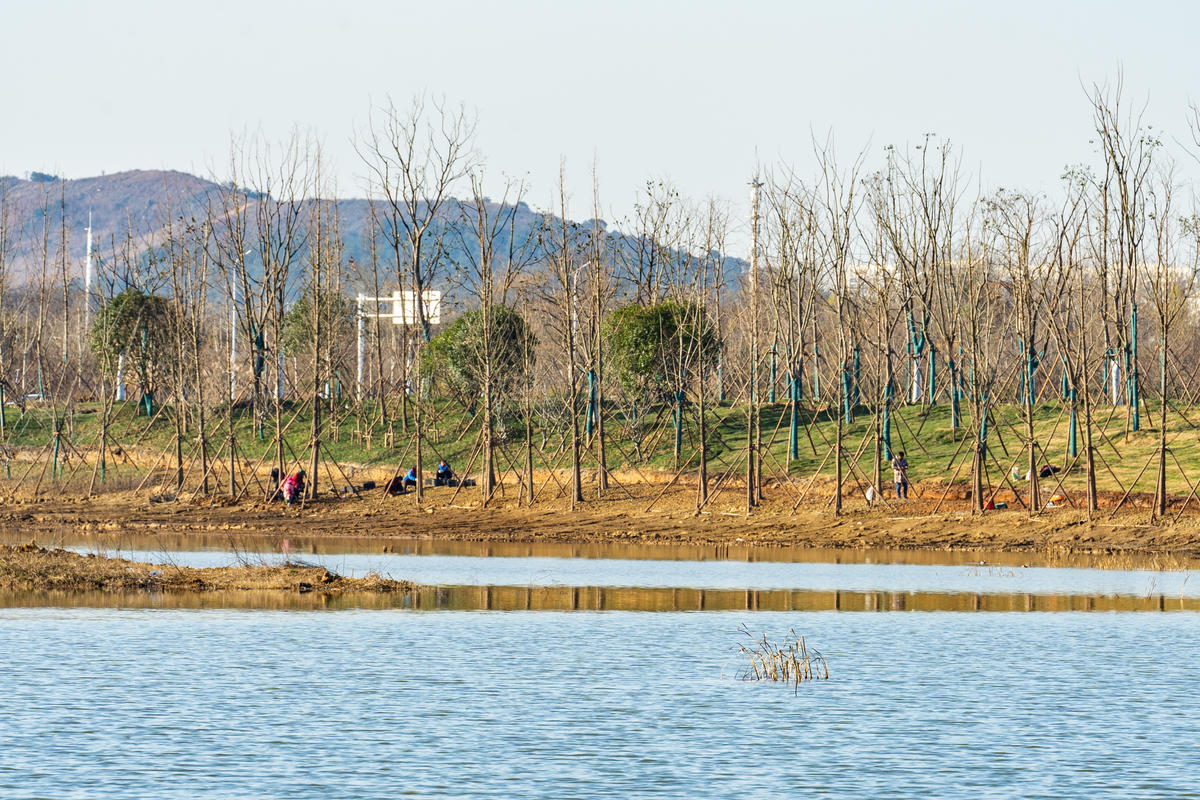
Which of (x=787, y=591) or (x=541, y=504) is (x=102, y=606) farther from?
(x=541, y=504)

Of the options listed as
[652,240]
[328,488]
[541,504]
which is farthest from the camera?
[652,240]

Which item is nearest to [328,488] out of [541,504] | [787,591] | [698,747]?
[541,504]

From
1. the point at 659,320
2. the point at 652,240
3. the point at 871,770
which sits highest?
the point at 652,240

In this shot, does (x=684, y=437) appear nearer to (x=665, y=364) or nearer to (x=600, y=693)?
(x=665, y=364)

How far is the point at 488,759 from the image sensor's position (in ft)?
45.9

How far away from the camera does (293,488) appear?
161 ft

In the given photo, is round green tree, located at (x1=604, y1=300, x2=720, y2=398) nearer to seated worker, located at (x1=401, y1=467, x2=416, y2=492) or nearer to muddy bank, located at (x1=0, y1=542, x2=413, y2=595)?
seated worker, located at (x1=401, y1=467, x2=416, y2=492)

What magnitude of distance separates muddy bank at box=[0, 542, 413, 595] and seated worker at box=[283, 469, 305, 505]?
61.4 feet

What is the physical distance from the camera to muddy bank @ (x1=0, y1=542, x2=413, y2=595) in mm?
27750

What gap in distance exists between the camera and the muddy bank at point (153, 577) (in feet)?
91.0

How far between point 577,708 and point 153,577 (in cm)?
1412

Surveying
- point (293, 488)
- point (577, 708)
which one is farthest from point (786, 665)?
point (293, 488)

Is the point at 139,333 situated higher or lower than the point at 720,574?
higher

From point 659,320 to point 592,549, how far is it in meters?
17.2
